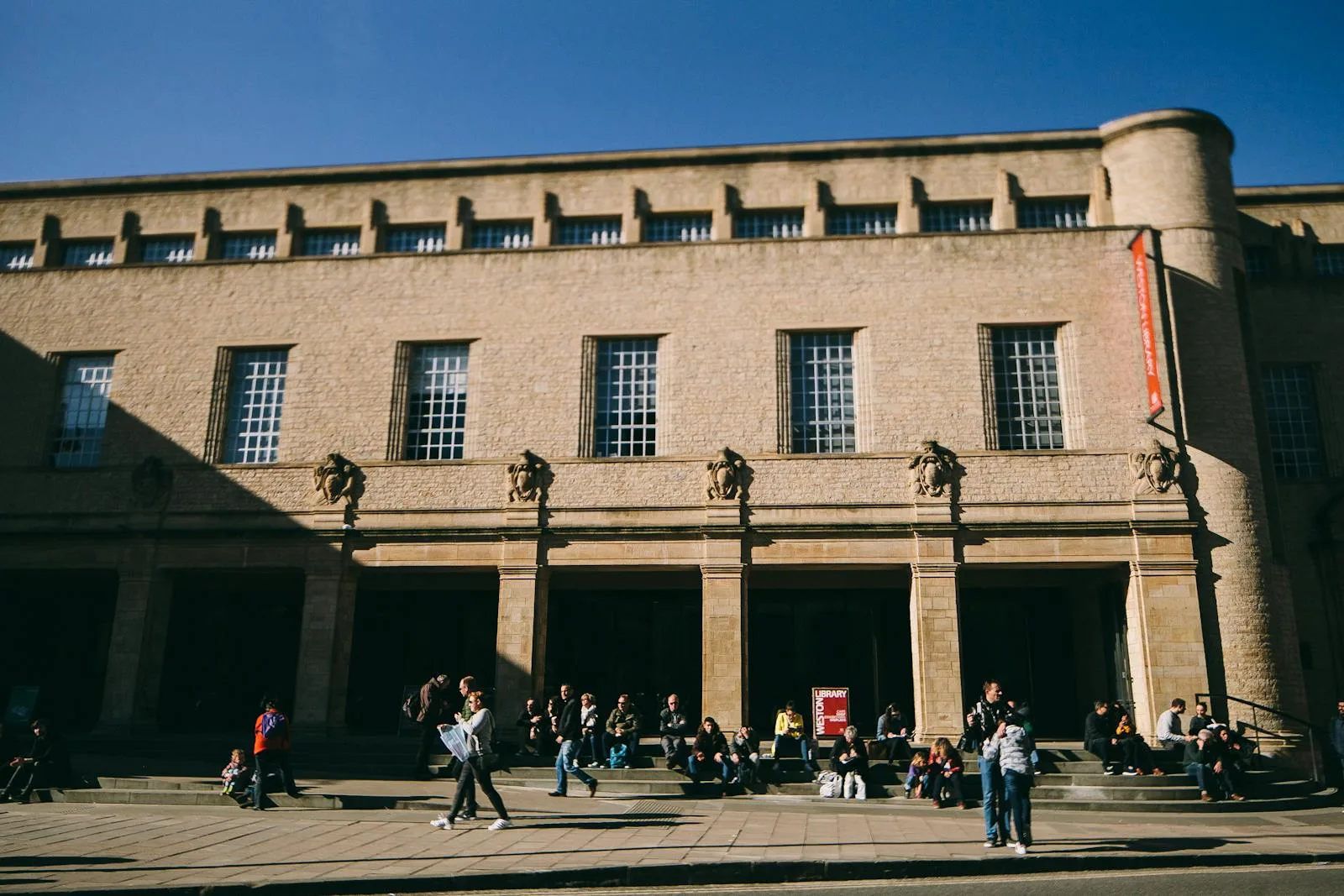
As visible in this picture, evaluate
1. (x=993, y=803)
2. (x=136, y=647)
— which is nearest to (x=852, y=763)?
(x=993, y=803)

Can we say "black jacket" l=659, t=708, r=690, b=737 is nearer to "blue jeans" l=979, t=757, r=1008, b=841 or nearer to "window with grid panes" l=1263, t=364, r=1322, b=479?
"blue jeans" l=979, t=757, r=1008, b=841

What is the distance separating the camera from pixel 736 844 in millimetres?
10930

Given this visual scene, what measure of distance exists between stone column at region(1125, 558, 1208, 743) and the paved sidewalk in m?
4.35

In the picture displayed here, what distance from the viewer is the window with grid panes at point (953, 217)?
→ 75.4 feet

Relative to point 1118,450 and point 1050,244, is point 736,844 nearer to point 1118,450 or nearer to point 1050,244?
point 1118,450

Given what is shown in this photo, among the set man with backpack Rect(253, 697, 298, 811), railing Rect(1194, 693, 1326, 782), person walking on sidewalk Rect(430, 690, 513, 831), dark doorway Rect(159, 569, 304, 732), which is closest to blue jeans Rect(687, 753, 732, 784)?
person walking on sidewalk Rect(430, 690, 513, 831)

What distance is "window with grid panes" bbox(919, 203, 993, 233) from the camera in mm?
22969

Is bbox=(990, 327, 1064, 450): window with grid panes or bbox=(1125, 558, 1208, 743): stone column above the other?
bbox=(990, 327, 1064, 450): window with grid panes

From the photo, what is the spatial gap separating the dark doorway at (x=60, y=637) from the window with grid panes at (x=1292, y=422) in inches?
1039

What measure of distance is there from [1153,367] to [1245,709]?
6670 mm

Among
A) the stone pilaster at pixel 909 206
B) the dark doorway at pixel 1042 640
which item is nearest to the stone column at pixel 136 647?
the dark doorway at pixel 1042 640

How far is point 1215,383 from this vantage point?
20.6m

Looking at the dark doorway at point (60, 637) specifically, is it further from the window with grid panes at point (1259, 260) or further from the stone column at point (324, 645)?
the window with grid panes at point (1259, 260)

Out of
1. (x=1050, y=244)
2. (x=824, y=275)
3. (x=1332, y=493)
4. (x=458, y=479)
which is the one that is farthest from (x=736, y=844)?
(x=1332, y=493)
